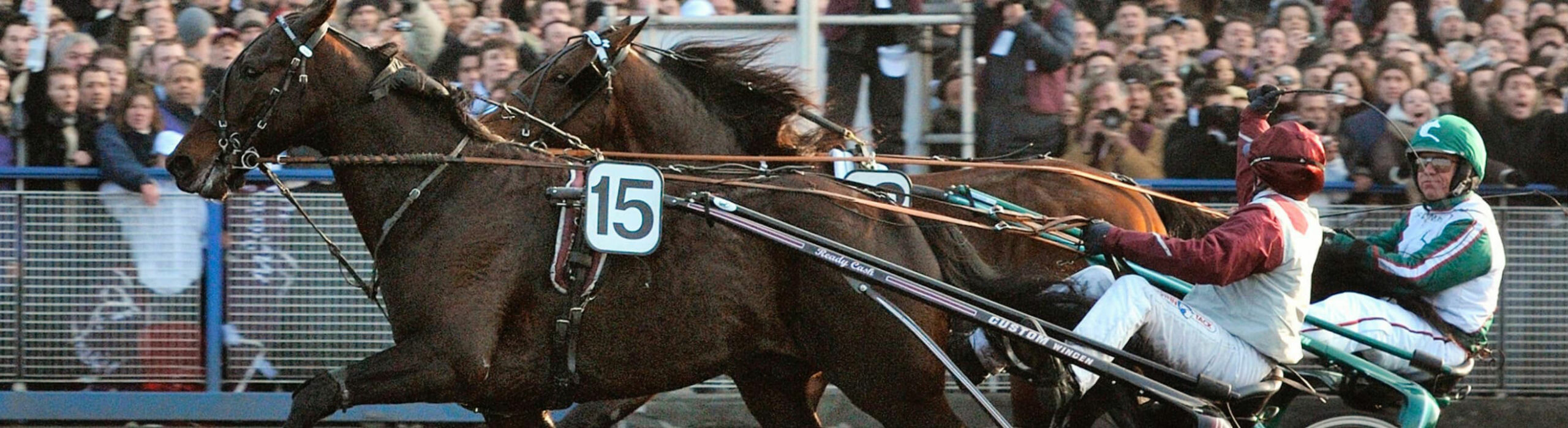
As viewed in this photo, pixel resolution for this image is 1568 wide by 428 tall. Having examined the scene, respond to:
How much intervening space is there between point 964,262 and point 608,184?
3.49ft

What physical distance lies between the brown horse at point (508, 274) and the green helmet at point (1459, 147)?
5.40ft

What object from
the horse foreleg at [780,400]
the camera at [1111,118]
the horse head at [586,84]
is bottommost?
the horse foreleg at [780,400]

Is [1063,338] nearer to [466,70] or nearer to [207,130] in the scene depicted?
[207,130]

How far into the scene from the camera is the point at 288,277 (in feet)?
23.3

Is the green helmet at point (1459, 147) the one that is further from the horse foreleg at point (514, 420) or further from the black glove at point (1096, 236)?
the horse foreleg at point (514, 420)

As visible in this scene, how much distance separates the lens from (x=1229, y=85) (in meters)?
7.72

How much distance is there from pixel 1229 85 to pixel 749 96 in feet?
7.73

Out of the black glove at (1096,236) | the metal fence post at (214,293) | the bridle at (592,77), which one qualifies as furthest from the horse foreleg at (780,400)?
the metal fence post at (214,293)

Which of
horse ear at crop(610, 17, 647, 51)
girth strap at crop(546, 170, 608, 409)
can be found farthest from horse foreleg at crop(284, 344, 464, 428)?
horse ear at crop(610, 17, 647, 51)

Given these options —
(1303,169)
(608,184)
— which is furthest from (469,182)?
(1303,169)

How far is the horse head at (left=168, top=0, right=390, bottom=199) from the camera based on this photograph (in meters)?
4.99

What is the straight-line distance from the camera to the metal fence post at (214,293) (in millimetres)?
7027

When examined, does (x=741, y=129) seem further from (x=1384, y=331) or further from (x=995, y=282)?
(x=1384, y=331)

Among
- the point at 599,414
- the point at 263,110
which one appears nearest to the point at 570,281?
the point at 263,110
